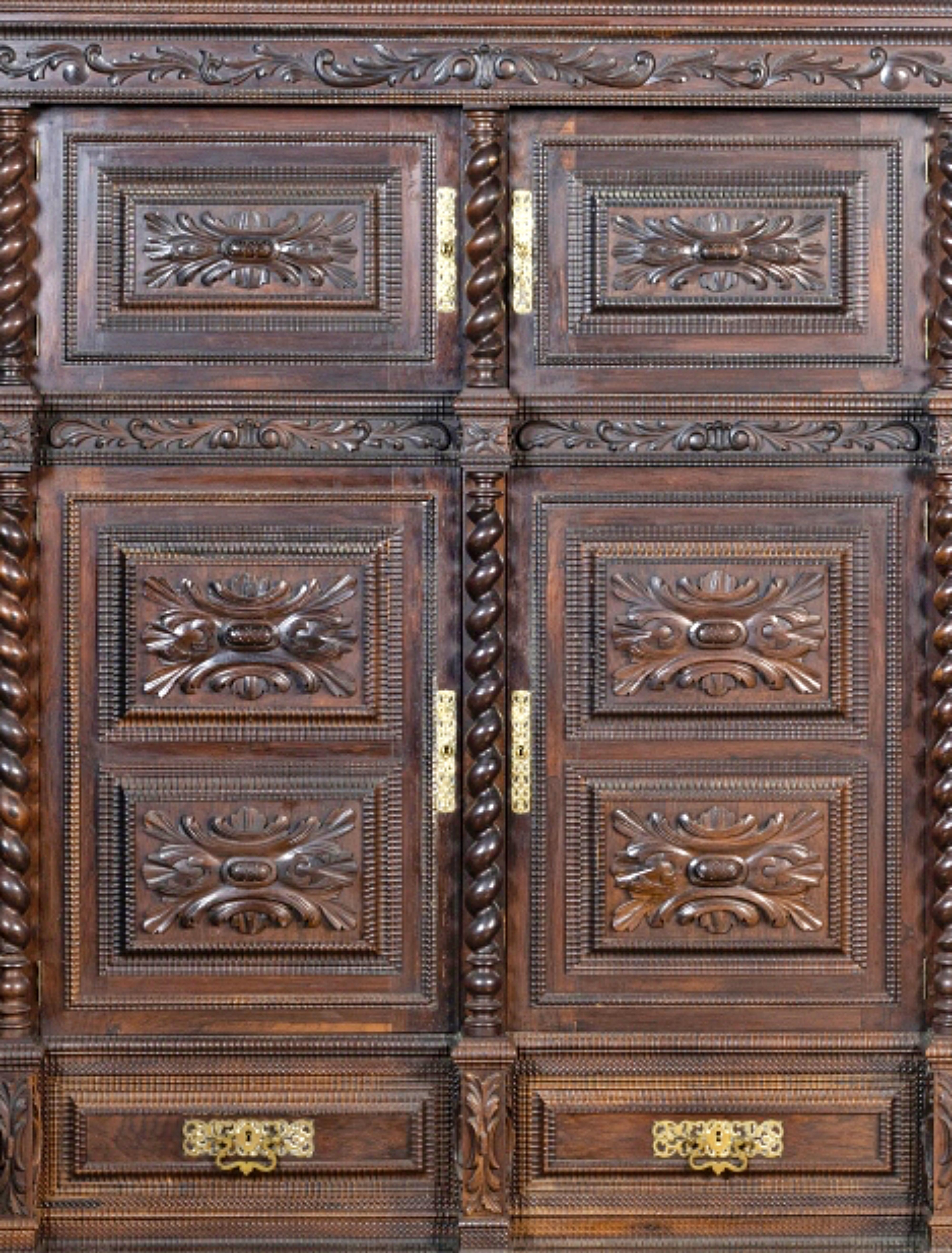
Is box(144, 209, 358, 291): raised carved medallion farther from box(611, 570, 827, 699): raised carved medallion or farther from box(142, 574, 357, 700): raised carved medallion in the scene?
box(611, 570, 827, 699): raised carved medallion

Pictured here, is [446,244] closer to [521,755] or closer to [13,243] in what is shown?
[13,243]

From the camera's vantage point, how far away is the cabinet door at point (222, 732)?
277cm

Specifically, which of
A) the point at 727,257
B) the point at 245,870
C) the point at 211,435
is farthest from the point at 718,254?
the point at 245,870

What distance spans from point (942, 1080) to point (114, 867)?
162 cm

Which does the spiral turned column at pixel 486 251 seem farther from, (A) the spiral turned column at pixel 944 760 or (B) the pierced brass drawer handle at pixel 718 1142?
(B) the pierced brass drawer handle at pixel 718 1142

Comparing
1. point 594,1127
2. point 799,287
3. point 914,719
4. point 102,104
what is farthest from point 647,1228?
point 102,104

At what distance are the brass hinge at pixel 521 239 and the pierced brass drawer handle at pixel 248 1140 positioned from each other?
1.61 metres

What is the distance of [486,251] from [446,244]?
0.09 metres

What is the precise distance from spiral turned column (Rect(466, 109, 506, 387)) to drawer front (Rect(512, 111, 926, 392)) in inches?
2.6

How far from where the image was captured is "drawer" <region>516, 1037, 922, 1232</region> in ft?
9.09

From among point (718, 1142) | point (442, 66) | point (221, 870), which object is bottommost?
point (718, 1142)

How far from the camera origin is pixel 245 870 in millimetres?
2758

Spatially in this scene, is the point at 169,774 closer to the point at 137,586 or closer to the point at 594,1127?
the point at 137,586

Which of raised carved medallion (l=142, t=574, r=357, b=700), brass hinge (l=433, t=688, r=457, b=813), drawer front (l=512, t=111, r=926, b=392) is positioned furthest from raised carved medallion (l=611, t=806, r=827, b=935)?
drawer front (l=512, t=111, r=926, b=392)
